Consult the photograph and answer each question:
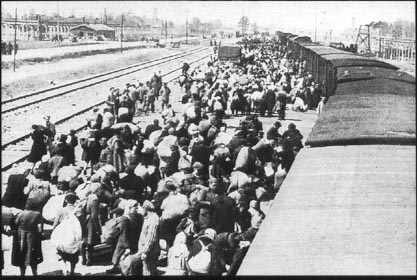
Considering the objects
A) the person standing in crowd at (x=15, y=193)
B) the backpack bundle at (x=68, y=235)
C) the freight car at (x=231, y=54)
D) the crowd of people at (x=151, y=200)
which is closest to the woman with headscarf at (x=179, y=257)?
the crowd of people at (x=151, y=200)

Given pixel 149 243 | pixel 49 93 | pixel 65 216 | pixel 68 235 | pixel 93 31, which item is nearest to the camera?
pixel 149 243

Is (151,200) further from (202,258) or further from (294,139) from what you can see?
(202,258)

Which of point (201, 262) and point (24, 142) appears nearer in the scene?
point (201, 262)

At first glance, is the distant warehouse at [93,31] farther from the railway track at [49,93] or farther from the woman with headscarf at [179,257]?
the woman with headscarf at [179,257]

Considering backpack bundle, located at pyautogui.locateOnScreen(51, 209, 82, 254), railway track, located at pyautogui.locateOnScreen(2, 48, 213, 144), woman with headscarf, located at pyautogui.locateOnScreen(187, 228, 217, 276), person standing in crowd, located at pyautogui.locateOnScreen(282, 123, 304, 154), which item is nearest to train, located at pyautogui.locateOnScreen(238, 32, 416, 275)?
woman with headscarf, located at pyautogui.locateOnScreen(187, 228, 217, 276)

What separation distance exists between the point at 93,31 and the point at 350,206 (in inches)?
3641

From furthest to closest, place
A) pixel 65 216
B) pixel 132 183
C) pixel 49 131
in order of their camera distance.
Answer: pixel 49 131 → pixel 132 183 → pixel 65 216

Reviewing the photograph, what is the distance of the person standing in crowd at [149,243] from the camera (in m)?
6.45

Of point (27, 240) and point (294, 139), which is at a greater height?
point (294, 139)

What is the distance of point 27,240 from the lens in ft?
22.3

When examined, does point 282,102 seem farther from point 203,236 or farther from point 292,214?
point 292,214

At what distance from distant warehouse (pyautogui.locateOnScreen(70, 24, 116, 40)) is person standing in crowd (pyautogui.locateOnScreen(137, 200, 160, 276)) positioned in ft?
275

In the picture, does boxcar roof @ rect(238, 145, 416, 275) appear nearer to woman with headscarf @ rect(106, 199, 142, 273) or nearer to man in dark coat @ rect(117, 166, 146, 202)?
woman with headscarf @ rect(106, 199, 142, 273)

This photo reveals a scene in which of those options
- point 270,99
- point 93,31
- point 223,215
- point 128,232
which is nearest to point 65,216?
point 128,232
